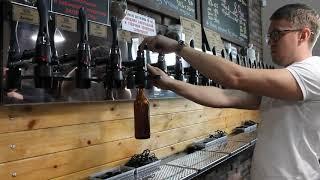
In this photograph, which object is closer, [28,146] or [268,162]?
[28,146]

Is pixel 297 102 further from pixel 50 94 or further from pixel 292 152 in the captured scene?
pixel 50 94

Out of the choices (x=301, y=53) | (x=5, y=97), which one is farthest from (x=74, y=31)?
(x=301, y=53)

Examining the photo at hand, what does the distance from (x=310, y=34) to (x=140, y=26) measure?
2.97 feet

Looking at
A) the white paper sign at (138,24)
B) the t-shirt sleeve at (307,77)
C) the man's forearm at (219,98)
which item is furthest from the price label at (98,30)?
the t-shirt sleeve at (307,77)

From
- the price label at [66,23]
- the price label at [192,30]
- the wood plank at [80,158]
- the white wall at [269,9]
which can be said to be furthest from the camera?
the white wall at [269,9]

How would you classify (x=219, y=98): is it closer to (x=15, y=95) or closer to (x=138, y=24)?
(x=138, y=24)

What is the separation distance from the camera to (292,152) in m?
1.53

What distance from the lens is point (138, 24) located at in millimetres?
1969

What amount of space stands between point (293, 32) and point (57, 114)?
112cm

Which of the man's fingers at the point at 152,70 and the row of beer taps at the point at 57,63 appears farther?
the man's fingers at the point at 152,70

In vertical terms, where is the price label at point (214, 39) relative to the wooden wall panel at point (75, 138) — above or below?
above

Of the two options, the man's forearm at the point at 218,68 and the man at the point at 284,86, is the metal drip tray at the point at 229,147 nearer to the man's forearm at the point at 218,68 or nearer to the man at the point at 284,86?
the man at the point at 284,86

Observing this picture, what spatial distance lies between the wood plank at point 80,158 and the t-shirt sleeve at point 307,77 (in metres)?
0.97

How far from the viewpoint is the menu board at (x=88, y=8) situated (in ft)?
4.91
